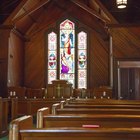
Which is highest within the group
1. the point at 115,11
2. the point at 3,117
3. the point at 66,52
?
the point at 115,11

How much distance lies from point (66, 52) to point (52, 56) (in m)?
0.68

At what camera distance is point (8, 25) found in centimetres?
1155

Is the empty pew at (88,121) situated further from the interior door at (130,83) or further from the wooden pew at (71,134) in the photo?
the interior door at (130,83)

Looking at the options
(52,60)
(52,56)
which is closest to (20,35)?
(52,56)

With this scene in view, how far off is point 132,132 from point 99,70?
39.7 feet

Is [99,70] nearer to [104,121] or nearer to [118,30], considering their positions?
[118,30]

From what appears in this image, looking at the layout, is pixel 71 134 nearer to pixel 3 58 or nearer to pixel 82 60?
pixel 3 58

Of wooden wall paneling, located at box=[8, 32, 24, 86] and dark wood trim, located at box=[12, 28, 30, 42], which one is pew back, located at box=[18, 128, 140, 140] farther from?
dark wood trim, located at box=[12, 28, 30, 42]

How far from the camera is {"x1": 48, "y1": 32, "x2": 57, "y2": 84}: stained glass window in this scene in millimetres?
14156

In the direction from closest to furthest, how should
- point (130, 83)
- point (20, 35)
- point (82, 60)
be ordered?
point (130, 83)
point (20, 35)
point (82, 60)

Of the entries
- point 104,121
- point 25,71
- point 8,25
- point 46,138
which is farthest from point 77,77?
point 46,138

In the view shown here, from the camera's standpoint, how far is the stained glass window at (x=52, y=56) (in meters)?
14.2

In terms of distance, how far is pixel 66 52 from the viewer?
14.2m

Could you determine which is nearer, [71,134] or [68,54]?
[71,134]
